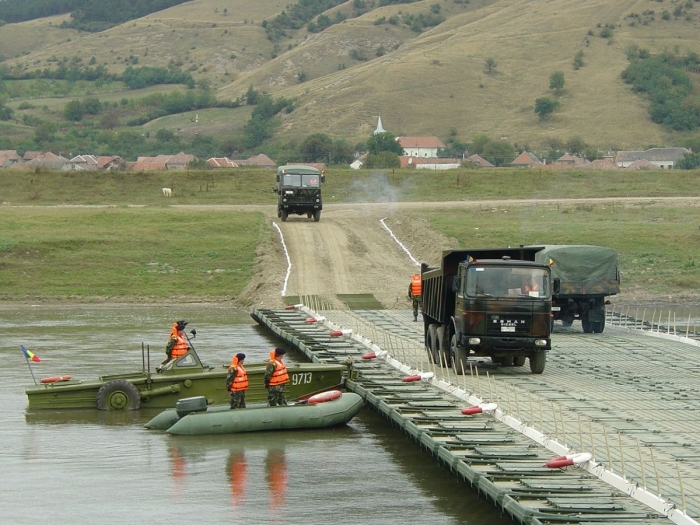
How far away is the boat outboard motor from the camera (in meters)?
21.1

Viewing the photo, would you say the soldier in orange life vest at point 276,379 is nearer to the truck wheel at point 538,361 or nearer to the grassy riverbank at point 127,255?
the truck wheel at point 538,361

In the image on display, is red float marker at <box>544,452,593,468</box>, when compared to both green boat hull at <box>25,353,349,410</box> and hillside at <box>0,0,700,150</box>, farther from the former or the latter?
hillside at <box>0,0,700,150</box>

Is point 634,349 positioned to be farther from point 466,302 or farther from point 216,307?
point 216,307

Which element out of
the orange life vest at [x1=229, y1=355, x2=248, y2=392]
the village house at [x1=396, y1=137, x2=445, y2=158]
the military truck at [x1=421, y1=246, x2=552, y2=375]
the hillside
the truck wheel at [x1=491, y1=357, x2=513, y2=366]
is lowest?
the truck wheel at [x1=491, y1=357, x2=513, y2=366]

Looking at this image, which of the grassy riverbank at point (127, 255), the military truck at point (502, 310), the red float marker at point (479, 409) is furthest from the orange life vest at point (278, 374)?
the grassy riverbank at point (127, 255)

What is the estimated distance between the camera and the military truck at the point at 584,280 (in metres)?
32.3

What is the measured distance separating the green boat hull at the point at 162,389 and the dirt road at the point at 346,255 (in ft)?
57.8

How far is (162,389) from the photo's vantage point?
23.2m

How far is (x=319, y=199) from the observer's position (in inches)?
2227

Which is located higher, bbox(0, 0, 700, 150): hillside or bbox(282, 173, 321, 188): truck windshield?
bbox(0, 0, 700, 150): hillside

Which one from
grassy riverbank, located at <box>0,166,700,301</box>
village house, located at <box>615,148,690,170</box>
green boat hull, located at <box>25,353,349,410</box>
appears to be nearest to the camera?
green boat hull, located at <box>25,353,349,410</box>

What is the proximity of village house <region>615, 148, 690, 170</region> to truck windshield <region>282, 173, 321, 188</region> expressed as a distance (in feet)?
216

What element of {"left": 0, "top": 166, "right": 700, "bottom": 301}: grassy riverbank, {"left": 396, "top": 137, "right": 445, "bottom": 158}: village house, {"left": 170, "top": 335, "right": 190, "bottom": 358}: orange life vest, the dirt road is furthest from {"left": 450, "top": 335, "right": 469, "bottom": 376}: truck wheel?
{"left": 396, "top": 137, "right": 445, "bottom": 158}: village house

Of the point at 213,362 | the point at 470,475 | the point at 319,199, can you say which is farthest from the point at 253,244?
the point at 470,475
